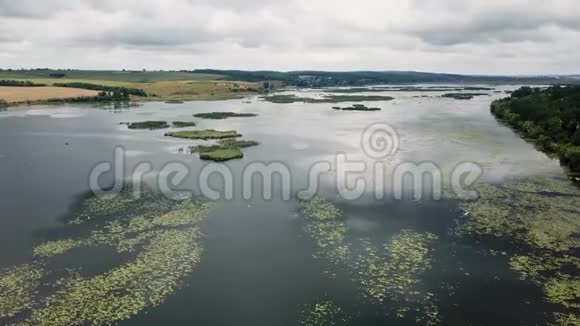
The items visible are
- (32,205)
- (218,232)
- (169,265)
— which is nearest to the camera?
(169,265)

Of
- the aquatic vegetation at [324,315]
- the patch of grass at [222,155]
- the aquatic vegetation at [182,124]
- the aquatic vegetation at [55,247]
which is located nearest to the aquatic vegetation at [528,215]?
the aquatic vegetation at [324,315]

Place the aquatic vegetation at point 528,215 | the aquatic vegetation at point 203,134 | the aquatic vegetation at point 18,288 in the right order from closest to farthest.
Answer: the aquatic vegetation at point 18,288 → the aquatic vegetation at point 528,215 → the aquatic vegetation at point 203,134

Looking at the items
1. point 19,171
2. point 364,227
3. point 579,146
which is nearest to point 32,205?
point 19,171

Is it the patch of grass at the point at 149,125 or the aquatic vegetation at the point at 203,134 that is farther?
the patch of grass at the point at 149,125

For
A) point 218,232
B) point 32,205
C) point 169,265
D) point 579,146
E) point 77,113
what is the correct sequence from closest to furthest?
point 169,265, point 218,232, point 32,205, point 579,146, point 77,113

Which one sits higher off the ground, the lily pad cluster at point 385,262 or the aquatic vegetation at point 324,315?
the lily pad cluster at point 385,262

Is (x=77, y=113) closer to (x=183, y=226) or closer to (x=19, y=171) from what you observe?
(x=19, y=171)

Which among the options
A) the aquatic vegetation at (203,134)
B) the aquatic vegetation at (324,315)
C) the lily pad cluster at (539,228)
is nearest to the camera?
the aquatic vegetation at (324,315)

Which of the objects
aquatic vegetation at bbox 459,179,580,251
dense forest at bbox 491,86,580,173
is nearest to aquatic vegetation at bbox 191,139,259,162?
aquatic vegetation at bbox 459,179,580,251

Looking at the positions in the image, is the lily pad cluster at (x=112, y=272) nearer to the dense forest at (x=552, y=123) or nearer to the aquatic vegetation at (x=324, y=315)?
the aquatic vegetation at (x=324, y=315)
